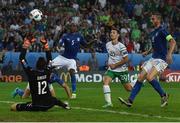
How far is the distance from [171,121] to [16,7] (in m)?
24.2

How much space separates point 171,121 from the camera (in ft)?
48.1

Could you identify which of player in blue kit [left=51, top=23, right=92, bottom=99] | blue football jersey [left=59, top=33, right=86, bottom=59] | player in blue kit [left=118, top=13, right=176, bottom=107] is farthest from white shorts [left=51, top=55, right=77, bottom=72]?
player in blue kit [left=118, top=13, right=176, bottom=107]

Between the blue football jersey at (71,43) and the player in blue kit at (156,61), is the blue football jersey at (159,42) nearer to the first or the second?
the player in blue kit at (156,61)

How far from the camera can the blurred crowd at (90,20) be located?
3550 cm

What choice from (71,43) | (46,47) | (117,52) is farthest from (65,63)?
(46,47)

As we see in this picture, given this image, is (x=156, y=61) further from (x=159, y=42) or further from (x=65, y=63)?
(x=65, y=63)

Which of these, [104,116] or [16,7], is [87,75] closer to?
[16,7]

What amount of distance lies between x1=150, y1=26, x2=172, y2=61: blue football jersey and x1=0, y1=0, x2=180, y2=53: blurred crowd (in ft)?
52.2

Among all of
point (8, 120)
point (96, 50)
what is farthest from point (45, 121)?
point (96, 50)

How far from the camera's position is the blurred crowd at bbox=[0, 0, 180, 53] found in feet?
116

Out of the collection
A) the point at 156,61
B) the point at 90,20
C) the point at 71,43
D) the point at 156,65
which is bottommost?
the point at 156,65

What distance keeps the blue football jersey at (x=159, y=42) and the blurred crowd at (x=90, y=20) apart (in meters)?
15.9

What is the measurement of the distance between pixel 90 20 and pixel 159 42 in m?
20.1

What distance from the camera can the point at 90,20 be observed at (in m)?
38.1
